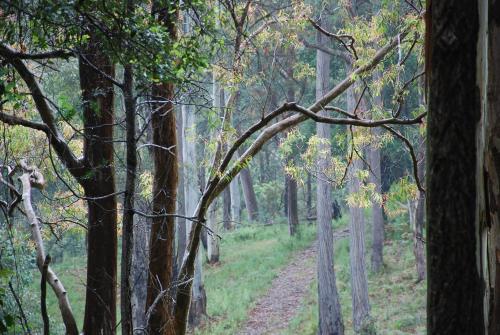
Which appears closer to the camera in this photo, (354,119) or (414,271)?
(354,119)

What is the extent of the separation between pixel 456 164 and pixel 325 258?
14733 millimetres

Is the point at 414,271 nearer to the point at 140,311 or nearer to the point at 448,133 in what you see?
the point at 140,311

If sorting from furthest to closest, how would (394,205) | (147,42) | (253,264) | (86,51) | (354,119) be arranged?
(253,264)
(394,205)
(354,119)
(86,51)
(147,42)

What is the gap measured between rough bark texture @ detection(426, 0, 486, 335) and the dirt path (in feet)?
48.0

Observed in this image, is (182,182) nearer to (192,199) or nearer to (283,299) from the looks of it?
(192,199)

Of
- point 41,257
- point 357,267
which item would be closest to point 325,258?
point 357,267

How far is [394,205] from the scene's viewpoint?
780 inches

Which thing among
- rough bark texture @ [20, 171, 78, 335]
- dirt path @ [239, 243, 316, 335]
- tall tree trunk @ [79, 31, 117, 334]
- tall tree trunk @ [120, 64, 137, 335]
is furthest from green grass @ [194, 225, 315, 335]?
tall tree trunk @ [120, 64, 137, 335]

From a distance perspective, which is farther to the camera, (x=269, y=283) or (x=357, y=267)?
(x=269, y=283)

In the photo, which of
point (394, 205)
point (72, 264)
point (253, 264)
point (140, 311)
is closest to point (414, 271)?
point (394, 205)

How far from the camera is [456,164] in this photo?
6.53 feet

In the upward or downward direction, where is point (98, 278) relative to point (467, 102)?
downward

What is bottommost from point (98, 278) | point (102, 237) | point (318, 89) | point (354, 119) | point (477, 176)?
point (98, 278)

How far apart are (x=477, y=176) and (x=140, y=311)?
11539 mm
